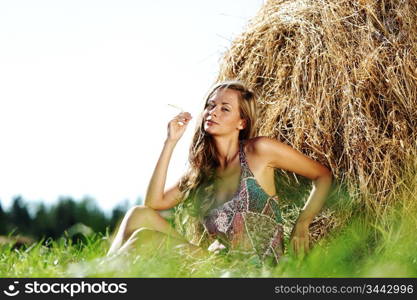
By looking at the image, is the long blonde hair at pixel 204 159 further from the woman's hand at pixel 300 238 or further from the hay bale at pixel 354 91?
the woman's hand at pixel 300 238

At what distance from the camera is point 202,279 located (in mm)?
2502

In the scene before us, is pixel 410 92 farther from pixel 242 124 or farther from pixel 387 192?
pixel 242 124

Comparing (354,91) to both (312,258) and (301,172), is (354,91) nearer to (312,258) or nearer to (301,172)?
(301,172)

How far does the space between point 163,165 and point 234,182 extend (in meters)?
0.36

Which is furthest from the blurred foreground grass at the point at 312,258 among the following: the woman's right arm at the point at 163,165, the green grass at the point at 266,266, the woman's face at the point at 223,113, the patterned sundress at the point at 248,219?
the woman's face at the point at 223,113

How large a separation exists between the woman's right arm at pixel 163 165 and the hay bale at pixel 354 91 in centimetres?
52

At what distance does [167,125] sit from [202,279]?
1.19m

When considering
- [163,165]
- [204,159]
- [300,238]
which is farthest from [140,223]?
[300,238]

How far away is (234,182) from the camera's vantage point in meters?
3.44

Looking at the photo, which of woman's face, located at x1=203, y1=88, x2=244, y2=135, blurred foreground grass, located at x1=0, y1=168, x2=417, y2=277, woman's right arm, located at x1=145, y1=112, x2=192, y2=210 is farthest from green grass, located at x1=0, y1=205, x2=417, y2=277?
woman's face, located at x1=203, y1=88, x2=244, y2=135

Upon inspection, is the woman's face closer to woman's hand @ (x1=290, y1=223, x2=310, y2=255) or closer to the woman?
the woman

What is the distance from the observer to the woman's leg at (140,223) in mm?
3326

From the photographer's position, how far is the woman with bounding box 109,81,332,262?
3.34 metres

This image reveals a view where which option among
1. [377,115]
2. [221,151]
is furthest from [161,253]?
[377,115]
